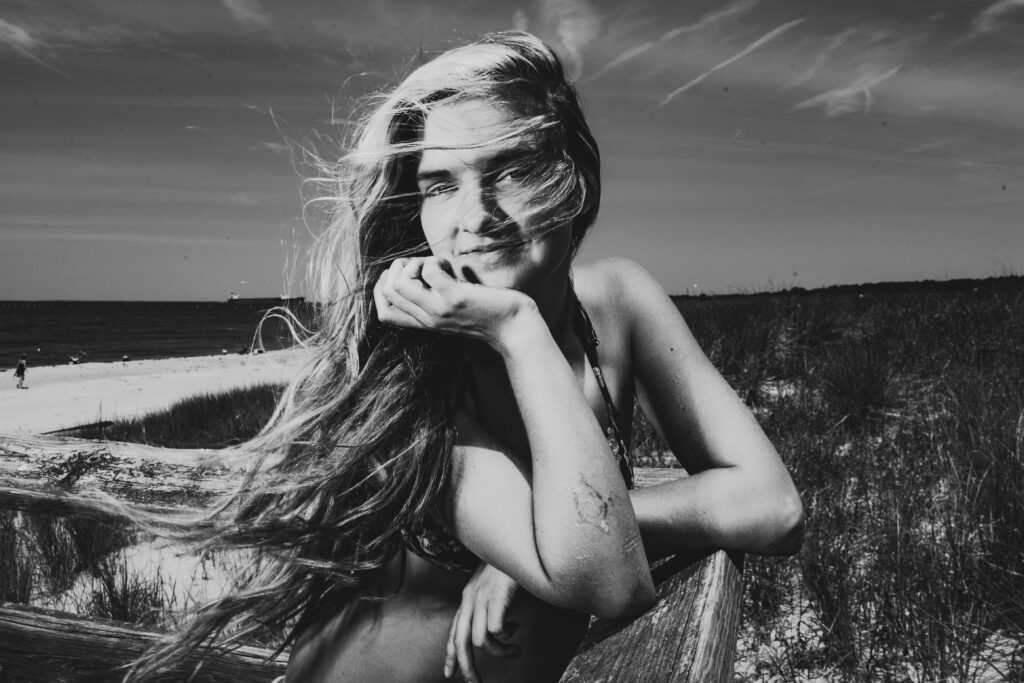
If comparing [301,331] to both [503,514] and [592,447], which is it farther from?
[592,447]

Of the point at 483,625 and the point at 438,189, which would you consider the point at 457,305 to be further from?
the point at 483,625

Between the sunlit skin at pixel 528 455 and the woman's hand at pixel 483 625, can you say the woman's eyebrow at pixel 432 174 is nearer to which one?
the sunlit skin at pixel 528 455

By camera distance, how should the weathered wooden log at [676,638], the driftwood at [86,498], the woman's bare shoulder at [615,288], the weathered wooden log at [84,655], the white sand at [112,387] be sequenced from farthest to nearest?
1. the white sand at [112,387]
2. the weathered wooden log at [84,655]
3. the driftwood at [86,498]
4. the woman's bare shoulder at [615,288]
5. the weathered wooden log at [676,638]

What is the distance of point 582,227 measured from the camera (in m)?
1.88

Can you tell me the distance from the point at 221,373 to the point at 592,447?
75.4 feet

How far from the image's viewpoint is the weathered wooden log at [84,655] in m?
2.29

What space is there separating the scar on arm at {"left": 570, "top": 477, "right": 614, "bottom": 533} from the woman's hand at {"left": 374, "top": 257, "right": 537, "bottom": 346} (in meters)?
0.35

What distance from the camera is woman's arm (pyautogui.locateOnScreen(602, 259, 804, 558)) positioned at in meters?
1.42

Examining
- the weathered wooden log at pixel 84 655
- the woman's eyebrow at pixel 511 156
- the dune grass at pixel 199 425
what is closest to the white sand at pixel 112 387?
the dune grass at pixel 199 425

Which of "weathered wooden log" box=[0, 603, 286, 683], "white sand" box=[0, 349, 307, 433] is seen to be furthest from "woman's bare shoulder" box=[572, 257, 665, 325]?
"white sand" box=[0, 349, 307, 433]

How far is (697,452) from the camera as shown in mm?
1679

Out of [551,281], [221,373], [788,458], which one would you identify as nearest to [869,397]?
[788,458]

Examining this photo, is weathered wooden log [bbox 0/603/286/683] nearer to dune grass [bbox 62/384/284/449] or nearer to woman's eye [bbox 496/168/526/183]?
woman's eye [bbox 496/168/526/183]

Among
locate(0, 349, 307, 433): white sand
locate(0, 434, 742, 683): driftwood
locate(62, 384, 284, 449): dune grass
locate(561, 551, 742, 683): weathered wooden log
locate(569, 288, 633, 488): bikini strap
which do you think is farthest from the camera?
locate(0, 349, 307, 433): white sand
